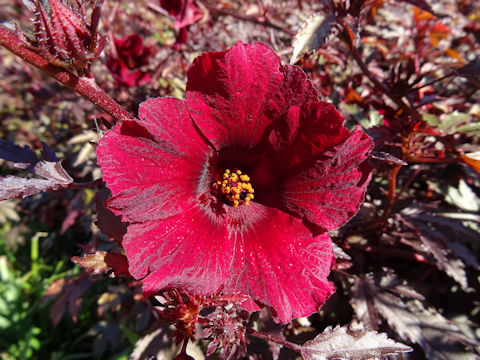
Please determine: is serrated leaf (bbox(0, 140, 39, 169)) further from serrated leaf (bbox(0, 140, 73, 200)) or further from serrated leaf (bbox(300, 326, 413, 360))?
serrated leaf (bbox(300, 326, 413, 360))

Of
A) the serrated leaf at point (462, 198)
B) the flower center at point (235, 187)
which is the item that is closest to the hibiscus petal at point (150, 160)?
the flower center at point (235, 187)

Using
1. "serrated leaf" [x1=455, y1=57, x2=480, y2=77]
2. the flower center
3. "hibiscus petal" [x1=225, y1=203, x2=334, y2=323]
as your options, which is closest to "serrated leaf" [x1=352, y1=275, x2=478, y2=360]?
"hibiscus petal" [x1=225, y1=203, x2=334, y2=323]

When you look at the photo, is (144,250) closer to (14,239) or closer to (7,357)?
(7,357)

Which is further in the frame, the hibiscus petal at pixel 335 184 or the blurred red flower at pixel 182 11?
the blurred red flower at pixel 182 11

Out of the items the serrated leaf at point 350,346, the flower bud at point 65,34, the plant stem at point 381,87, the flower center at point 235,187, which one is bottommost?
the serrated leaf at point 350,346

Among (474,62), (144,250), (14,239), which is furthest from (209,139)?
(14,239)

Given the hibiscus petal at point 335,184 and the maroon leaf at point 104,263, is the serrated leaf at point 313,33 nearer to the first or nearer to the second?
the hibiscus petal at point 335,184

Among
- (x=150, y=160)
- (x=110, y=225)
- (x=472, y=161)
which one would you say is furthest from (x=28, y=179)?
(x=472, y=161)
